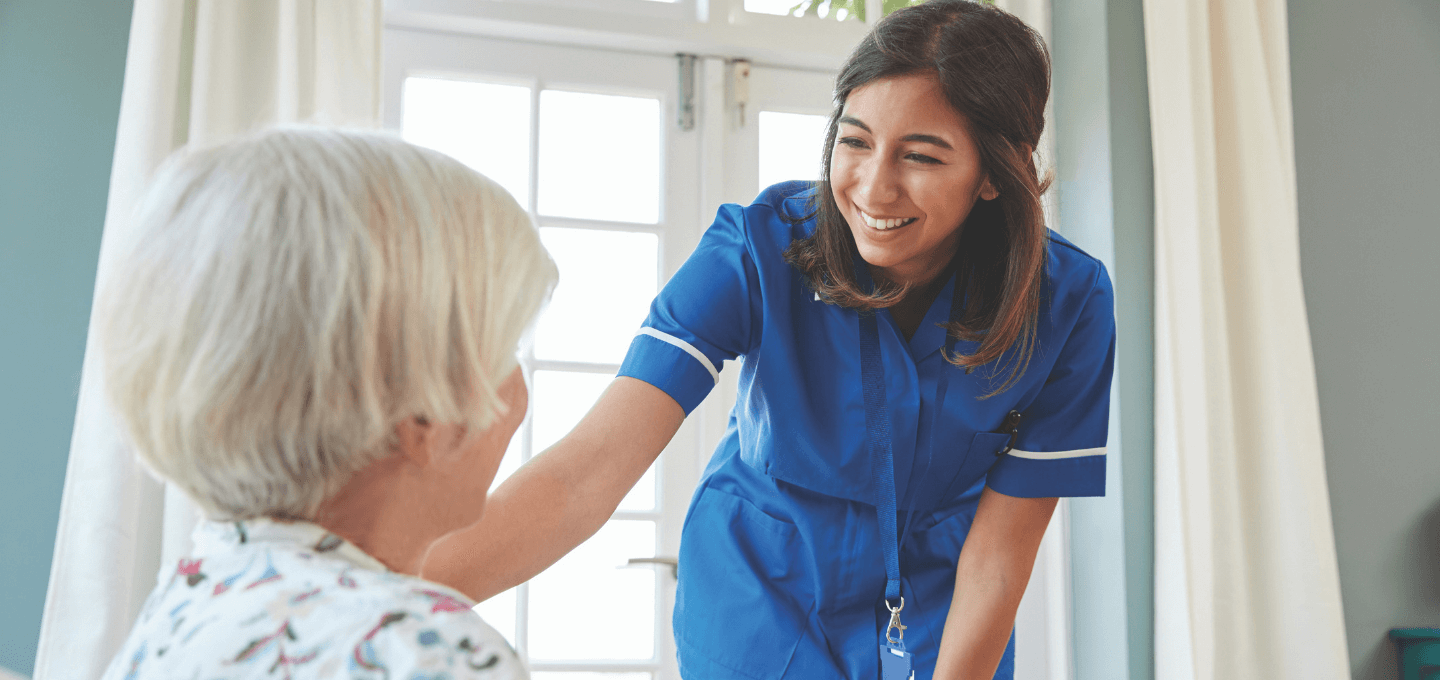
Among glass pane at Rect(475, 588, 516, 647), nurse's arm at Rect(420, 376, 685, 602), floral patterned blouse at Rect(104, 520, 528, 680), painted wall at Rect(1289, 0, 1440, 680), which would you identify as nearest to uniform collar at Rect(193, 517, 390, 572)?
floral patterned blouse at Rect(104, 520, 528, 680)

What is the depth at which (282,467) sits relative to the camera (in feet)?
2.14

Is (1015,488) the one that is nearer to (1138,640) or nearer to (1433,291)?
(1138,640)

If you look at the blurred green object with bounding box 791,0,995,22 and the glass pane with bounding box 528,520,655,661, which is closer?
the glass pane with bounding box 528,520,655,661

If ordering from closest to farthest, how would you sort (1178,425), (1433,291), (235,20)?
(235,20) → (1178,425) → (1433,291)

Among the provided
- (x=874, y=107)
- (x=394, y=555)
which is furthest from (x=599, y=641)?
(x=394, y=555)

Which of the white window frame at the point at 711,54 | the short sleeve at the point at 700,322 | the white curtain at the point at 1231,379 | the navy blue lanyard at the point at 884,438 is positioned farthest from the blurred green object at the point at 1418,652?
the short sleeve at the point at 700,322

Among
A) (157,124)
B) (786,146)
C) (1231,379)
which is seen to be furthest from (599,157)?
(1231,379)

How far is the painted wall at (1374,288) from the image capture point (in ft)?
8.94

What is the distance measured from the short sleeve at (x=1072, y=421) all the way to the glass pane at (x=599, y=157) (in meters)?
1.37

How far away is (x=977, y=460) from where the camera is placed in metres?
1.38

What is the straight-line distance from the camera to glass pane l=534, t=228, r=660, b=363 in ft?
8.25

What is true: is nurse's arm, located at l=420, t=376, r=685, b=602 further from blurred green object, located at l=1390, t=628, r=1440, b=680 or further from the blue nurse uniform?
blurred green object, located at l=1390, t=628, r=1440, b=680

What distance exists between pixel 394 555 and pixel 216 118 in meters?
1.58

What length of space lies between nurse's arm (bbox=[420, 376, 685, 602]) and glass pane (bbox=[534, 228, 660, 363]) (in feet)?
4.12
